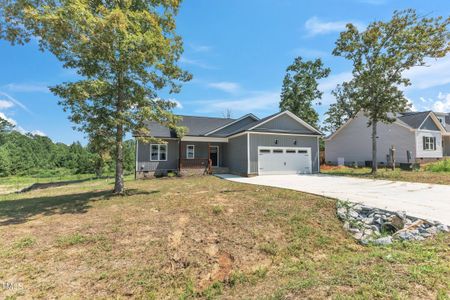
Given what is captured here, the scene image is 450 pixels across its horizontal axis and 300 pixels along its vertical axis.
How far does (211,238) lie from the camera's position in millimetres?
5043

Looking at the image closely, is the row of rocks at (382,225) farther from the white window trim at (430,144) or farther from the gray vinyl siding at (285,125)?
the white window trim at (430,144)

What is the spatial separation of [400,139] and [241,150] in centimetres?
1673

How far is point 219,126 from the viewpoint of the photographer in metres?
20.6

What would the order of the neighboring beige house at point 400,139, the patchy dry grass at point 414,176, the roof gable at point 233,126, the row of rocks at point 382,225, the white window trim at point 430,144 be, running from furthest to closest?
the white window trim at point 430,144, the neighboring beige house at point 400,139, the roof gable at point 233,126, the patchy dry grass at point 414,176, the row of rocks at point 382,225

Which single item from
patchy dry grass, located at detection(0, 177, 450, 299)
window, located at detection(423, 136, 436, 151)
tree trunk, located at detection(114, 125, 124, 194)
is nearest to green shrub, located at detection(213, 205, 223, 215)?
patchy dry grass, located at detection(0, 177, 450, 299)

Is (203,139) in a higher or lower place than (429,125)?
lower

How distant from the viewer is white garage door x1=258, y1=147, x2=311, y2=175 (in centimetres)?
1584

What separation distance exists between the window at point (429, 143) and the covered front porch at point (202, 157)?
19.5m

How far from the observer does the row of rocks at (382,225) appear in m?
4.80

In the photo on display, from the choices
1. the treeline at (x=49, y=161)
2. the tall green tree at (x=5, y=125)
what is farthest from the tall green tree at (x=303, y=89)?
the tall green tree at (x=5, y=125)

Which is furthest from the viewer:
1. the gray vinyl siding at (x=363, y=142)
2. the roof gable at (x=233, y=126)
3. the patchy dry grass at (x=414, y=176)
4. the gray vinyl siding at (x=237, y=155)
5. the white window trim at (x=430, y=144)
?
the white window trim at (x=430, y=144)

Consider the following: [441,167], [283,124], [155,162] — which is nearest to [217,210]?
[155,162]

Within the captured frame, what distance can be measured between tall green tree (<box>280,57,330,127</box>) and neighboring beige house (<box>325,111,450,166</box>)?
514 cm

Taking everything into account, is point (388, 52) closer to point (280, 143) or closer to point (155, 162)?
point (280, 143)
